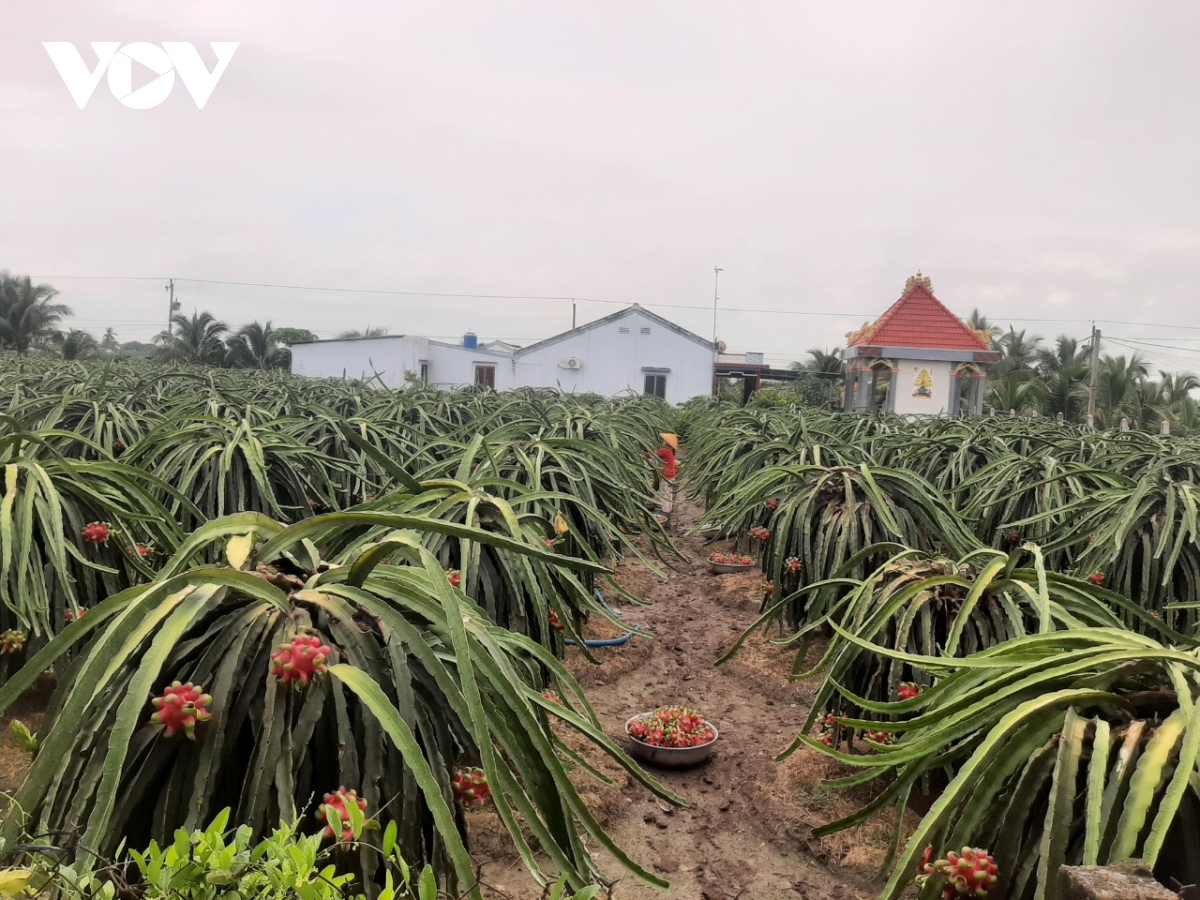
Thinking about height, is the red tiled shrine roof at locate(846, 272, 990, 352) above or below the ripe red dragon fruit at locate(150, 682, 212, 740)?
above

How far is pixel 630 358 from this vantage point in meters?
24.8

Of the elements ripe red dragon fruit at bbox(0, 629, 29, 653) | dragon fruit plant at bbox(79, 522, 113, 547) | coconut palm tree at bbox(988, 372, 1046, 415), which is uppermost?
coconut palm tree at bbox(988, 372, 1046, 415)

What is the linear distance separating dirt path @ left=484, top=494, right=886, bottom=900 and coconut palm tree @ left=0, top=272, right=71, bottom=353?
90.8 ft

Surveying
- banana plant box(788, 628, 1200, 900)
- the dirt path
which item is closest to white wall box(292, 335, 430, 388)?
the dirt path

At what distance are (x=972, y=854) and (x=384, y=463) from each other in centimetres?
132

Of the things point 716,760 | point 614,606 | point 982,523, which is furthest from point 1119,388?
point 716,760

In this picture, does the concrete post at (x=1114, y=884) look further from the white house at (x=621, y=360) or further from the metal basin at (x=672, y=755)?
the white house at (x=621, y=360)

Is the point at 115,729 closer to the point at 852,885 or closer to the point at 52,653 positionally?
the point at 52,653

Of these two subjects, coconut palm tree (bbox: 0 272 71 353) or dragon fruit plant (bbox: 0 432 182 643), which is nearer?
dragon fruit plant (bbox: 0 432 182 643)

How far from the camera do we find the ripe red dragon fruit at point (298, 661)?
3.85 feet

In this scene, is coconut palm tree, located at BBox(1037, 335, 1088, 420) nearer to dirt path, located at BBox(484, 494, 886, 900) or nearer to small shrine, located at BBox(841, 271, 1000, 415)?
small shrine, located at BBox(841, 271, 1000, 415)

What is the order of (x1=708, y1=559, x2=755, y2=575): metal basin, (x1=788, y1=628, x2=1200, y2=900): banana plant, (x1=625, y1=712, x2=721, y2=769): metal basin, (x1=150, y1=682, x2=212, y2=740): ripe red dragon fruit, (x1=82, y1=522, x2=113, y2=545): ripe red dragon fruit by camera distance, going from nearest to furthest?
1. (x1=150, y1=682, x2=212, y2=740): ripe red dragon fruit
2. (x1=788, y1=628, x2=1200, y2=900): banana plant
3. (x1=82, y1=522, x2=113, y2=545): ripe red dragon fruit
4. (x1=625, y1=712, x2=721, y2=769): metal basin
5. (x1=708, y1=559, x2=755, y2=575): metal basin

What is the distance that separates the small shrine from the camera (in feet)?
58.4

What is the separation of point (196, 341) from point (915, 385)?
2289 cm
